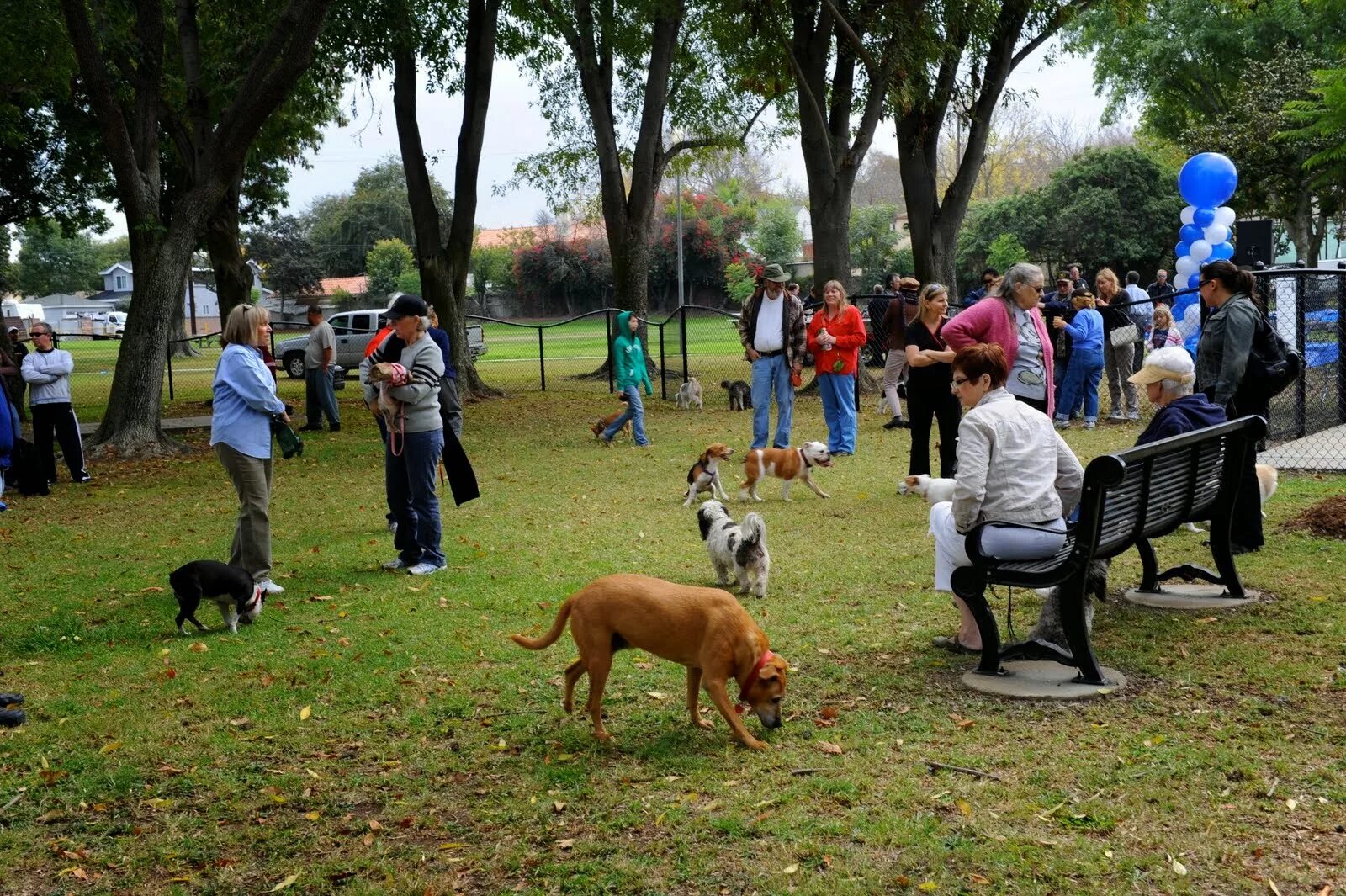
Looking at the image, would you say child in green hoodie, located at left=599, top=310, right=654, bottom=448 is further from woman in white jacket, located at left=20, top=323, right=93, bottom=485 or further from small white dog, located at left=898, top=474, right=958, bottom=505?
woman in white jacket, located at left=20, top=323, right=93, bottom=485

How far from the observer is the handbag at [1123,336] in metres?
16.0

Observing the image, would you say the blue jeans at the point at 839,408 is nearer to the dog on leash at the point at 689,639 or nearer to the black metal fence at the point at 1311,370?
the black metal fence at the point at 1311,370

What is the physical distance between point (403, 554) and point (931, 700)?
4.57 meters

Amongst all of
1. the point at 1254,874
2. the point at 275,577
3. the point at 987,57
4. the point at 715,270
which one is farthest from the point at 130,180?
the point at 715,270

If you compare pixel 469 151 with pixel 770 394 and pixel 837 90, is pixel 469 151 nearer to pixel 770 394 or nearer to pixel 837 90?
pixel 837 90

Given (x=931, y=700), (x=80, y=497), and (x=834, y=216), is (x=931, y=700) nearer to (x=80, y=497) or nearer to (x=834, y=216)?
(x=80, y=497)

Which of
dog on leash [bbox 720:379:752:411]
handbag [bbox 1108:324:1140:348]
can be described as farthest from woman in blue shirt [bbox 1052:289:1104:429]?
dog on leash [bbox 720:379:752:411]

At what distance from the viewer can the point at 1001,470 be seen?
532 cm

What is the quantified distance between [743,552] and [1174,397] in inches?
107

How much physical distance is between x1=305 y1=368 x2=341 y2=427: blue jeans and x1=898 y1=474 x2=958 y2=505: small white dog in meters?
9.94

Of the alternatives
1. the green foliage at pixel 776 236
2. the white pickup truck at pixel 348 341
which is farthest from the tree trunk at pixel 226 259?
the green foliage at pixel 776 236

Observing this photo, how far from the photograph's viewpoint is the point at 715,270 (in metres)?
63.3

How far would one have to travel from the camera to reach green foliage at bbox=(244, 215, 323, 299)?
8069 cm

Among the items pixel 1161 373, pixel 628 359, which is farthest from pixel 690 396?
pixel 1161 373
